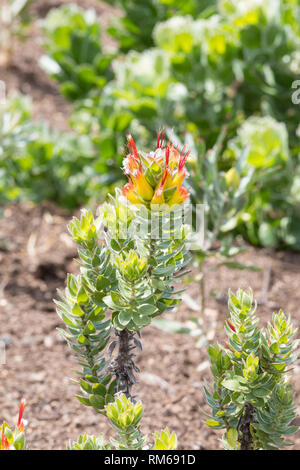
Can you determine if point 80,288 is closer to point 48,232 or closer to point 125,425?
point 125,425

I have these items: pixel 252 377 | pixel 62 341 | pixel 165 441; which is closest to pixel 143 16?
pixel 62 341

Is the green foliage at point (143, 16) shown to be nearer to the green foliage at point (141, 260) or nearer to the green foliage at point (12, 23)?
the green foliage at point (12, 23)

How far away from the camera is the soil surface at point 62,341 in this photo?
1668 mm

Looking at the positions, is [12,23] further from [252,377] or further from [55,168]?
[252,377]

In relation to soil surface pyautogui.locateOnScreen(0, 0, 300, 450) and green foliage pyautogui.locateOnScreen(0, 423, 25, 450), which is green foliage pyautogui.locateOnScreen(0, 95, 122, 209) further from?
green foliage pyautogui.locateOnScreen(0, 423, 25, 450)

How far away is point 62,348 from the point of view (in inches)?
79.4

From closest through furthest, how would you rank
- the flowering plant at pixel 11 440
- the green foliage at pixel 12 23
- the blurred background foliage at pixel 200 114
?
the flowering plant at pixel 11 440
the blurred background foliage at pixel 200 114
the green foliage at pixel 12 23

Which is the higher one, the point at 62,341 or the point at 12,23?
the point at 12,23

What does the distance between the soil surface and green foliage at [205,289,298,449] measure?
40 cm

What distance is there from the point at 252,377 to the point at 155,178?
0.39m

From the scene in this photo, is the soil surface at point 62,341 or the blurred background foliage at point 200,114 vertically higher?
the blurred background foliage at point 200,114

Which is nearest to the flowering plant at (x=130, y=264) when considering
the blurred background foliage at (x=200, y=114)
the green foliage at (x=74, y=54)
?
the blurred background foliage at (x=200, y=114)

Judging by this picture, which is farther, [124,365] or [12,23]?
[12,23]

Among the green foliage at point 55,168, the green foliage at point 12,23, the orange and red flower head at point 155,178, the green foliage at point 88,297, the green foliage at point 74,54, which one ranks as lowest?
the green foliage at point 88,297
